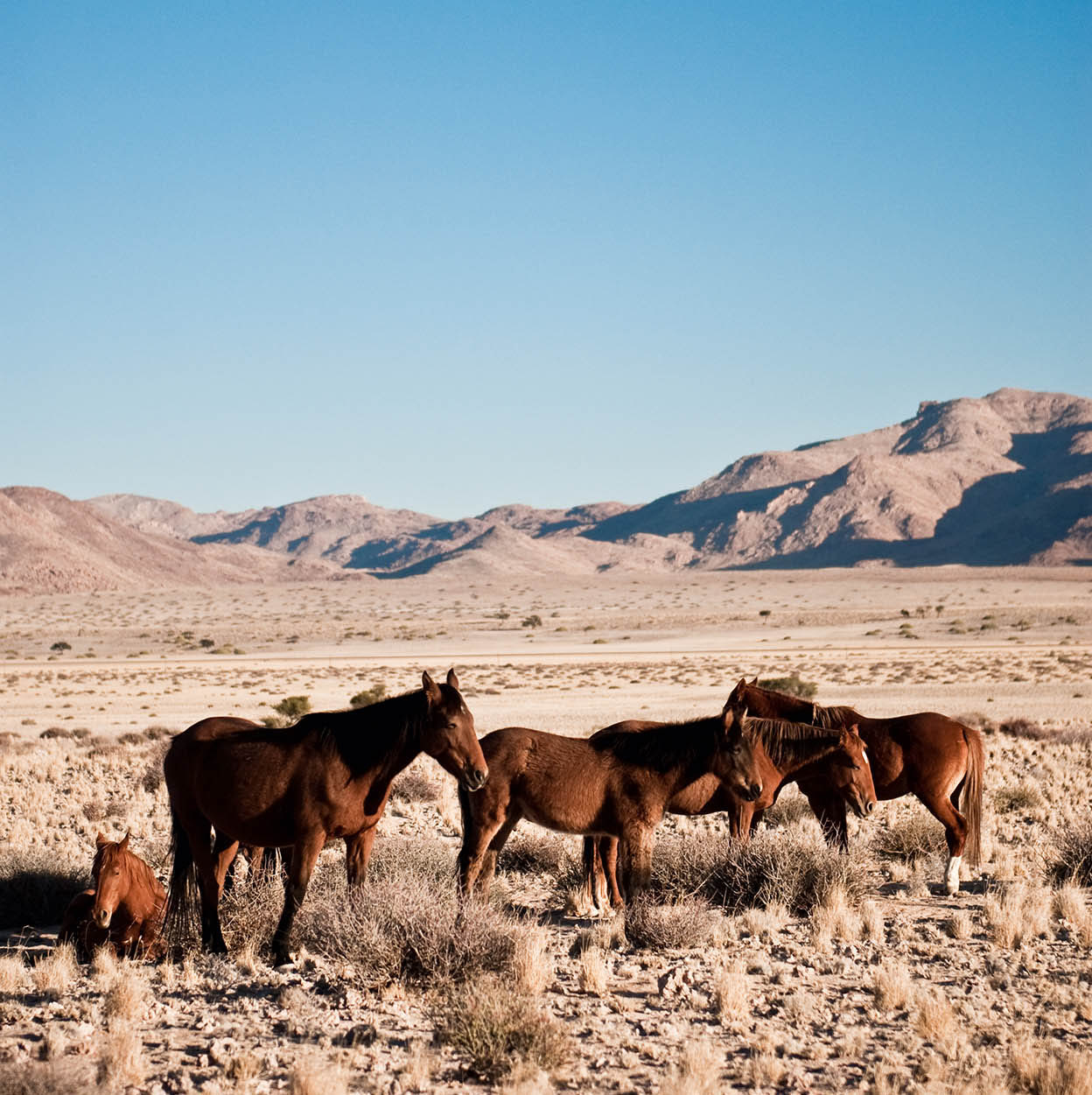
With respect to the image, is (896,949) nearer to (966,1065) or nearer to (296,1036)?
(966,1065)

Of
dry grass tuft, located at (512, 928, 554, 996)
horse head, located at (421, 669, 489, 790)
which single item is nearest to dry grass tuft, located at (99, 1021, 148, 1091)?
dry grass tuft, located at (512, 928, 554, 996)

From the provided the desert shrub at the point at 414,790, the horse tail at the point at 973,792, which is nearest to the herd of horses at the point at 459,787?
the horse tail at the point at 973,792

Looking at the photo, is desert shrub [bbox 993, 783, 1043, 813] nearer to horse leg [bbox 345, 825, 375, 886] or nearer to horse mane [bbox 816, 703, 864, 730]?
horse mane [bbox 816, 703, 864, 730]

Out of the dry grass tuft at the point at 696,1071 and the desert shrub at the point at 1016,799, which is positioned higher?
the dry grass tuft at the point at 696,1071

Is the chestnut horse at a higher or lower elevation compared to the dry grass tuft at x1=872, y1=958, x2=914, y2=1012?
higher

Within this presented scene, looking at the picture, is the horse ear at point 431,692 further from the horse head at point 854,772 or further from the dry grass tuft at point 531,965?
the horse head at point 854,772

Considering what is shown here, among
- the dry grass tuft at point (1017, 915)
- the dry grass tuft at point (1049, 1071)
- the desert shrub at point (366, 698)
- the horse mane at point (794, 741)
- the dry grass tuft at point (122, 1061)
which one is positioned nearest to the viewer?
the dry grass tuft at point (1049, 1071)

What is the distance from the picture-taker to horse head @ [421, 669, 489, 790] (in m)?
8.29

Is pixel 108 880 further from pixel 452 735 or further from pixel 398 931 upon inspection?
pixel 452 735

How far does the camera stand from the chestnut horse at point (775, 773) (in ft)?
32.0

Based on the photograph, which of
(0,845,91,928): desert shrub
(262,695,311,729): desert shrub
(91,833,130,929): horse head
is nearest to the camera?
(91,833,130,929): horse head

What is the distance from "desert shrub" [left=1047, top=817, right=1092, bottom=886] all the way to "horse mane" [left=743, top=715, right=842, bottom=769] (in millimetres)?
2990

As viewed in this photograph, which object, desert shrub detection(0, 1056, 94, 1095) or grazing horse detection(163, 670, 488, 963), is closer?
desert shrub detection(0, 1056, 94, 1095)

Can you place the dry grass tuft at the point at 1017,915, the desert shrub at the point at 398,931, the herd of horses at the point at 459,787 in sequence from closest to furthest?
the desert shrub at the point at 398,931 → the herd of horses at the point at 459,787 → the dry grass tuft at the point at 1017,915
